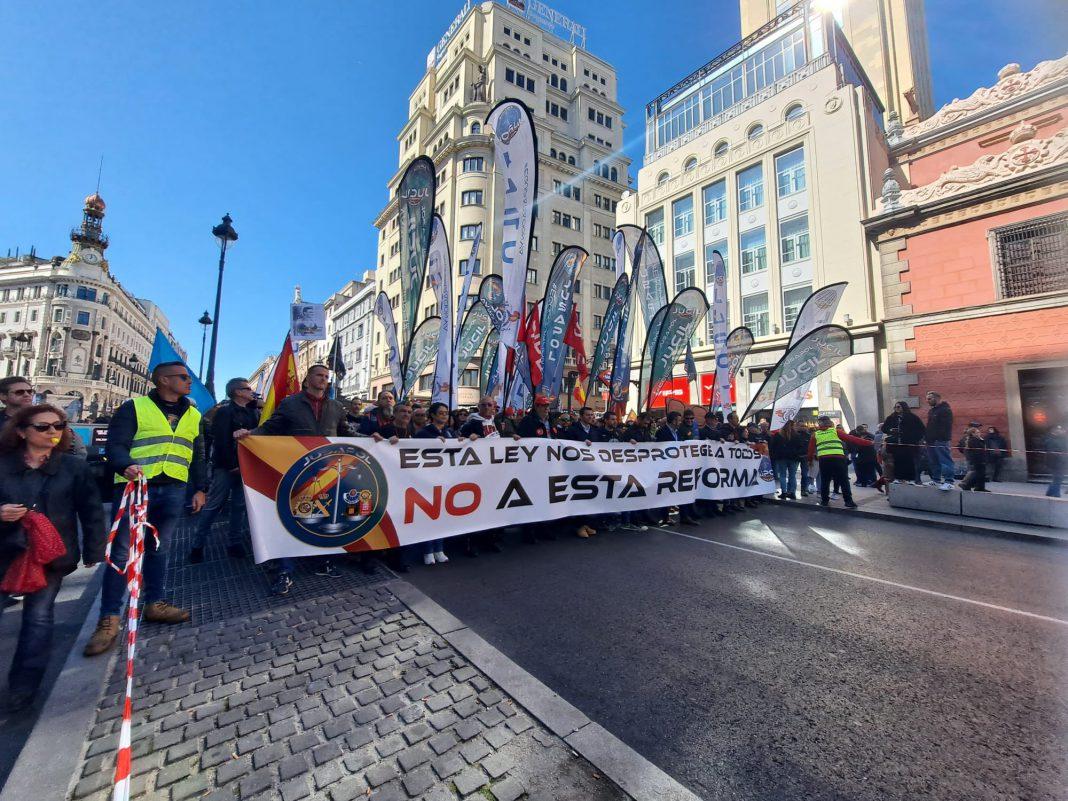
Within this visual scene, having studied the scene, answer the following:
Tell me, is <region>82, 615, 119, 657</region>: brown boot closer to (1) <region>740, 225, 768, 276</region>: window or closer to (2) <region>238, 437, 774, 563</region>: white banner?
(2) <region>238, 437, 774, 563</region>: white banner

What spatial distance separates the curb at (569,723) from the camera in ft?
6.35

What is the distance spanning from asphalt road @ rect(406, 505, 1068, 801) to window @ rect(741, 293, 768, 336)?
21043mm

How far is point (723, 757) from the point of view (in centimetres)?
214

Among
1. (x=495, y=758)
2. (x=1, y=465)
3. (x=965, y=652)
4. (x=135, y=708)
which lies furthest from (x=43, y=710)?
(x=965, y=652)

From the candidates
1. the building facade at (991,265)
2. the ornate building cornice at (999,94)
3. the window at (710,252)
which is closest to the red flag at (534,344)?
the building facade at (991,265)

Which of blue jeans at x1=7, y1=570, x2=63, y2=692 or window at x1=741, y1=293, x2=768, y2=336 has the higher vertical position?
window at x1=741, y1=293, x2=768, y2=336

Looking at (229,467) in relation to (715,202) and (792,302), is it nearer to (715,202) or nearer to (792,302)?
(792,302)

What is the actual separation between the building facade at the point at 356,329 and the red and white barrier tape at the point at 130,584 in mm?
50901

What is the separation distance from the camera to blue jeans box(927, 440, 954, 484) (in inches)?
387

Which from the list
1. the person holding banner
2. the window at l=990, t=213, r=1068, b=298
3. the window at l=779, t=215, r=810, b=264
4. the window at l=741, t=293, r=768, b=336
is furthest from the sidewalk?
the window at l=779, t=215, r=810, b=264

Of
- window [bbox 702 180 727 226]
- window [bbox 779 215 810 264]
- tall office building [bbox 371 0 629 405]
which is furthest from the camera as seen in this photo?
tall office building [bbox 371 0 629 405]

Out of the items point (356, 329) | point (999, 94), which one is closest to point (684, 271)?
point (999, 94)

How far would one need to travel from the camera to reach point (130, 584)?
2320 mm

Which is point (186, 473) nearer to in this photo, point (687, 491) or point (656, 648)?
point (656, 648)
